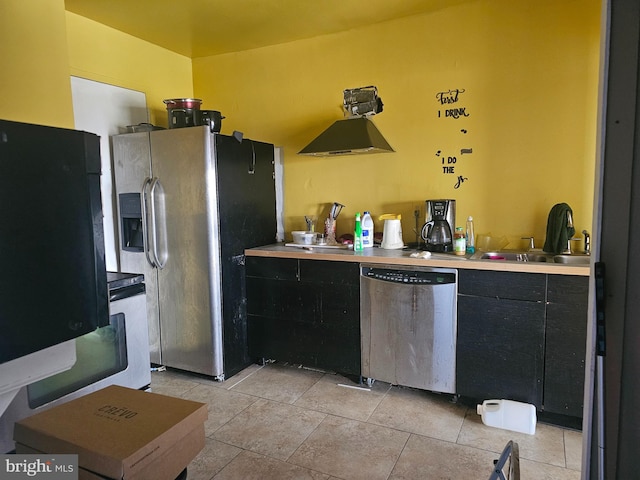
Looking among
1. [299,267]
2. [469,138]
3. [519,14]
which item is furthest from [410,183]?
[519,14]

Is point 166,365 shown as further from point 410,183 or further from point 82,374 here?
point 410,183

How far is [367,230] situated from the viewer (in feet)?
9.94

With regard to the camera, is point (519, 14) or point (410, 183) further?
point (410, 183)

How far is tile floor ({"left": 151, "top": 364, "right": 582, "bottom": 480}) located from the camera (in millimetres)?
1967

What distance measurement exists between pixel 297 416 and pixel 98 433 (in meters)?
1.57

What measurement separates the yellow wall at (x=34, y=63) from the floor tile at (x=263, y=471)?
177 centimetres

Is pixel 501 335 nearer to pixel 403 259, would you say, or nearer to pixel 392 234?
pixel 403 259

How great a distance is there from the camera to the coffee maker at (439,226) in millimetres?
2793

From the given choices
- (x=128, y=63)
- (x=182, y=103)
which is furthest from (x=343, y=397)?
(x=128, y=63)

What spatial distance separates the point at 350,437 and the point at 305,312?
90 centimetres

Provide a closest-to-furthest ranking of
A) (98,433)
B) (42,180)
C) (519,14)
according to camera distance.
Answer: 1. (42,180)
2. (98,433)
3. (519,14)

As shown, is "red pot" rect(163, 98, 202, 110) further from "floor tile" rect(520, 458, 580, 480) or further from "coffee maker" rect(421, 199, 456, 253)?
"floor tile" rect(520, 458, 580, 480)

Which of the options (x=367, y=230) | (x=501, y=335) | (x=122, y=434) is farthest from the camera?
(x=367, y=230)

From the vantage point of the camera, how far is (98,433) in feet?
3.41
